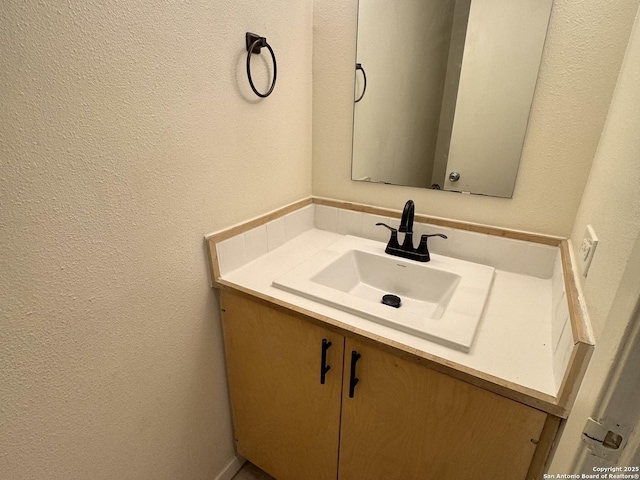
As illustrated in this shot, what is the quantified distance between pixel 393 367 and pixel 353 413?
0.23 meters

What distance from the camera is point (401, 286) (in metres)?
1.18

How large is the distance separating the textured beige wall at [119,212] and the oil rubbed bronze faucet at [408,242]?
53 cm

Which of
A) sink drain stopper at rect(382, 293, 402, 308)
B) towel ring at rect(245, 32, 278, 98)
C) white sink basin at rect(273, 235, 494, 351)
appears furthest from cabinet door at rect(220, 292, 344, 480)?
towel ring at rect(245, 32, 278, 98)

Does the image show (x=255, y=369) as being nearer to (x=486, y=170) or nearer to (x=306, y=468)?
(x=306, y=468)

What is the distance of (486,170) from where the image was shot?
109 cm

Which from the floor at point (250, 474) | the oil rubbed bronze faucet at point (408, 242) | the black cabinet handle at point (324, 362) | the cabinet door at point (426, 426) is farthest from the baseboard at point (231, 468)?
the oil rubbed bronze faucet at point (408, 242)

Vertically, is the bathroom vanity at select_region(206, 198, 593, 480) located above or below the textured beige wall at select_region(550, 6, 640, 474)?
below

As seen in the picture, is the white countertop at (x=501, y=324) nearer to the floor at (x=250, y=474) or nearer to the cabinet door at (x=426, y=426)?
the cabinet door at (x=426, y=426)

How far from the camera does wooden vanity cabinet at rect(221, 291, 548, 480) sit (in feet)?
2.32

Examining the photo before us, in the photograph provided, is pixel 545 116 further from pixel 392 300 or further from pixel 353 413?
pixel 353 413

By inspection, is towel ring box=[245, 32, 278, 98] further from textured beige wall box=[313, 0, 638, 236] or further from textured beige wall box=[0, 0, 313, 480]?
textured beige wall box=[313, 0, 638, 236]

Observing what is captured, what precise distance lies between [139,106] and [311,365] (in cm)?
79

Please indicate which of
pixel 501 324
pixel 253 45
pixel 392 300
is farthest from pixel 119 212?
pixel 501 324

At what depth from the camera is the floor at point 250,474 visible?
1306mm
